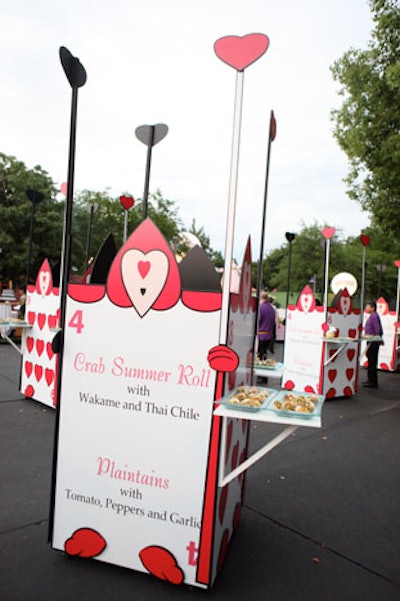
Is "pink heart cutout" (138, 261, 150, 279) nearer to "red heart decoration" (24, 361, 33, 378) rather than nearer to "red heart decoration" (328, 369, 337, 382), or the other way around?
"red heart decoration" (24, 361, 33, 378)

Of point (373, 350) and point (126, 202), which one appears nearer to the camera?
point (126, 202)

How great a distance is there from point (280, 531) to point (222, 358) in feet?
5.02

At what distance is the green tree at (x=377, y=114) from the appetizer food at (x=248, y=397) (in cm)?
900

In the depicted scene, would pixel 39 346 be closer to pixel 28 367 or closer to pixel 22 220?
pixel 28 367

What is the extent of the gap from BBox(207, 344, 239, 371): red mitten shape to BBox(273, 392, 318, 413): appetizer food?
0.33 metres

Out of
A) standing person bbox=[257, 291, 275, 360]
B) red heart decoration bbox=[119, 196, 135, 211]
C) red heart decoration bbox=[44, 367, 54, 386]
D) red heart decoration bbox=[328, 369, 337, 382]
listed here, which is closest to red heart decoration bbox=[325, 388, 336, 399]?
red heart decoration bbox=[328, 369, 337, 382]

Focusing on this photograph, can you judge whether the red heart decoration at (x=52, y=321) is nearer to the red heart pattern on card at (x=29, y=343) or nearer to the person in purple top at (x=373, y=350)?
the red heart pattern on card at (x=29, y=343)

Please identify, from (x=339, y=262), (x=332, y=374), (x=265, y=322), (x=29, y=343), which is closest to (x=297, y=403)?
(x=29, y=343)

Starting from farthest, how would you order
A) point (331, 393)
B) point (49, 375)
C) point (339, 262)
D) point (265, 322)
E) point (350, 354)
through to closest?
point (339, 262), point (265, 322), point (350, 354), point (331, 393), point (49, 375)

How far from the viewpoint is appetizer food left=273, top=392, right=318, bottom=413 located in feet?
7.05

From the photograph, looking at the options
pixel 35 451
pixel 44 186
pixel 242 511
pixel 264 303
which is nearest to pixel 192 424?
pixel 242 511

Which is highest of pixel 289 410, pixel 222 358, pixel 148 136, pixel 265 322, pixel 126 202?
pixel 148 136

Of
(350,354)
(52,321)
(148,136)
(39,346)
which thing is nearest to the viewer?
(148,136)

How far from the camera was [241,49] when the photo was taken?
6.63ft
